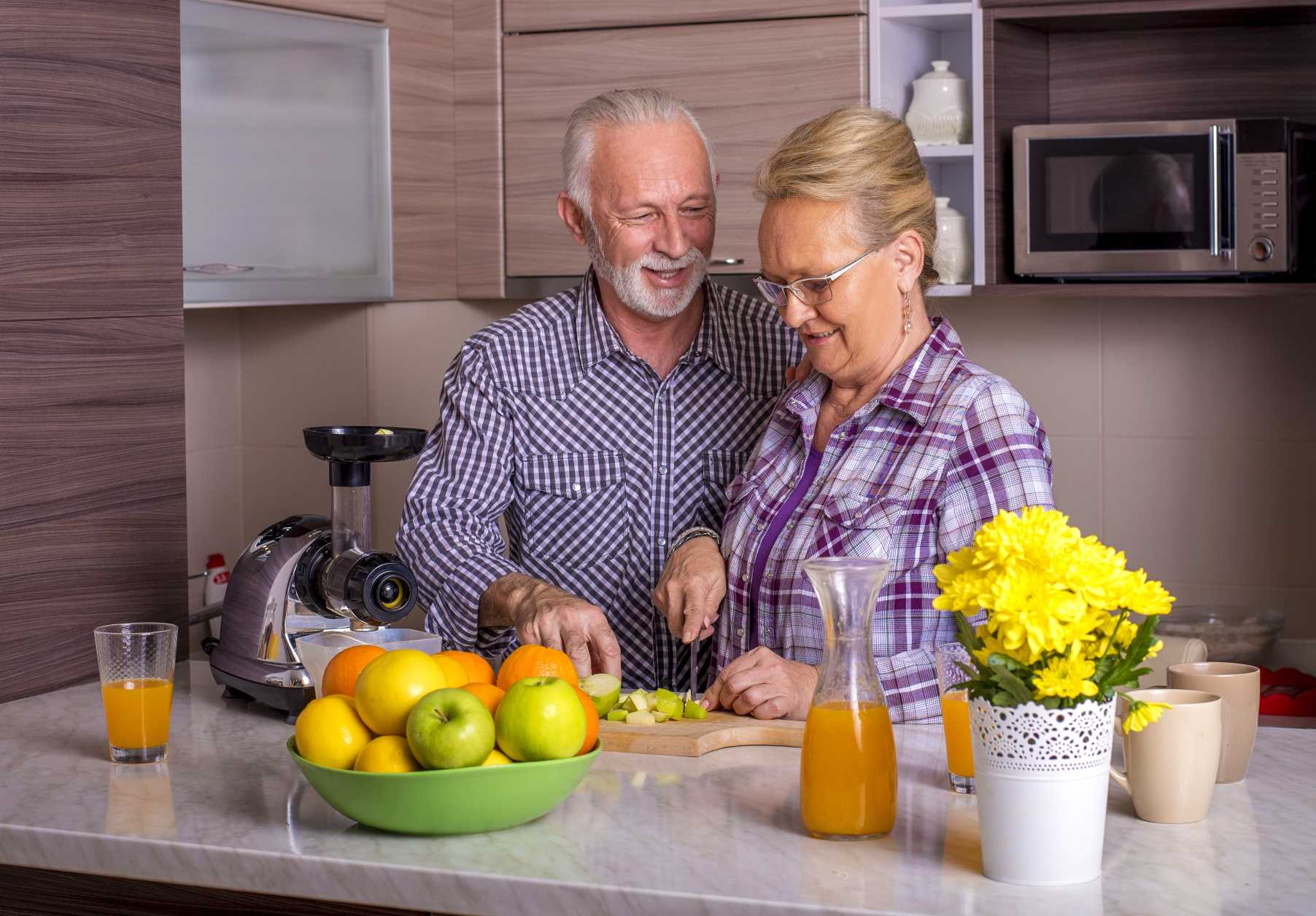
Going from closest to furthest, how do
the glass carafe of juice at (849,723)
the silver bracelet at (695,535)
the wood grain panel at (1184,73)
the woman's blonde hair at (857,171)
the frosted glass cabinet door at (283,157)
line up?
the glass carafe of juice at (849,723)
the woman's blonde hair at (857,171)
the silver bracelet at (695,535)
the frosted glass cabinet door at (283,157)
the wood grain panel at (1184,73)

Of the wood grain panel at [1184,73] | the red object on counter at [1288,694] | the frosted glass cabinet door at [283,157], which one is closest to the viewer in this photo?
the red object on counter at [1288,694]

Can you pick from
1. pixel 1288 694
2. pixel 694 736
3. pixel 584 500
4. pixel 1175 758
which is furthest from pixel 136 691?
pixel 1288 694

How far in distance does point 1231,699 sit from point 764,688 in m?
0.48

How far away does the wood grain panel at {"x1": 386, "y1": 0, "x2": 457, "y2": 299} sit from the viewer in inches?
116

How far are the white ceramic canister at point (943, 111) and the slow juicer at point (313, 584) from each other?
1359 mm

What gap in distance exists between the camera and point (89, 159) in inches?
76.4

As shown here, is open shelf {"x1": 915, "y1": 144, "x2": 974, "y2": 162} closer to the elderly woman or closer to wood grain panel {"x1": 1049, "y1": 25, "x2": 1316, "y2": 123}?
wood grain panel {"x1": 1049, "y1": 25, "x2": 1316, "y2": 123}

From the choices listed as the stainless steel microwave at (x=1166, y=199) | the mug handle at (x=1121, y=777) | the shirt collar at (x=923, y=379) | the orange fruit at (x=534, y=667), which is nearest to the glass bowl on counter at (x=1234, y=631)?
the stainless steel microwave at (x=1166, y=199)

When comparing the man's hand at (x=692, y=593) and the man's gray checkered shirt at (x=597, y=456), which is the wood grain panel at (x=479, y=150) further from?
the man's hand at (x=692, y=593)

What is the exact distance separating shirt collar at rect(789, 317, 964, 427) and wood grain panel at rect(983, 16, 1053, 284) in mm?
953

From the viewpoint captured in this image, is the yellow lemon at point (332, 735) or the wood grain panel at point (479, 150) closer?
the yellow lemon at point (332, 735)

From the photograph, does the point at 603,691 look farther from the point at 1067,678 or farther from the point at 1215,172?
the point at 1215,172

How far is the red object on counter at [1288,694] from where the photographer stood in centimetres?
249

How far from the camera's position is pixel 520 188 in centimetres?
301
